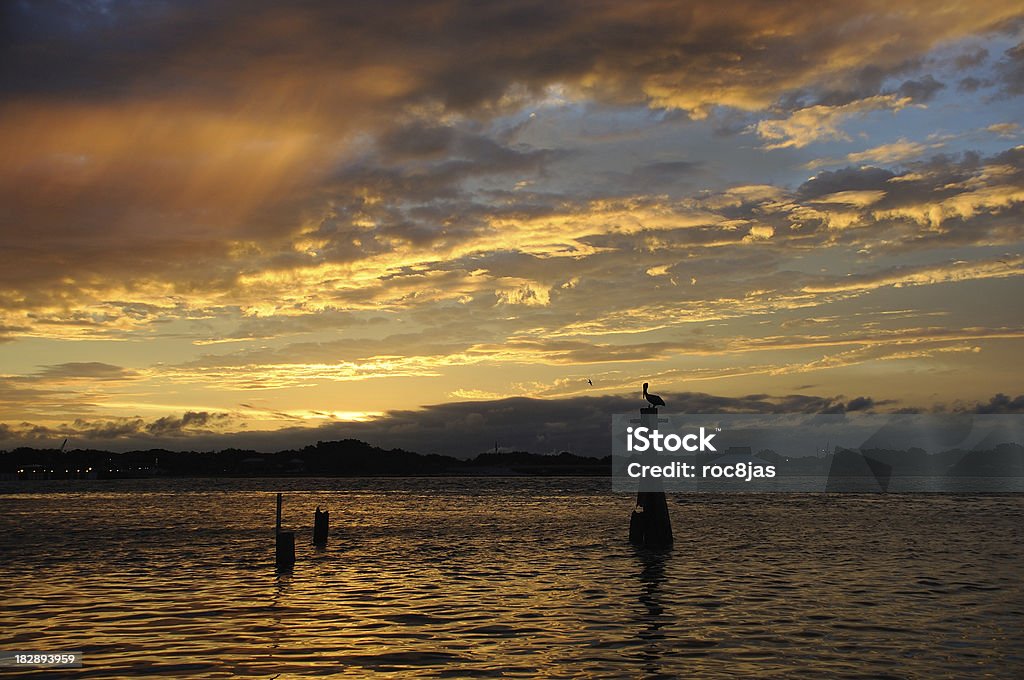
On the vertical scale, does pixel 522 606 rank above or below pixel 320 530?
below

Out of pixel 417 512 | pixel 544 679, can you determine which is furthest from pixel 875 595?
pixel 417 512

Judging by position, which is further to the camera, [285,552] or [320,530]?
[320,530]

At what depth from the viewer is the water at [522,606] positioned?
764 inches

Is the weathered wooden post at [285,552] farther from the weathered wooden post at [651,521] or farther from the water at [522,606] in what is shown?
the weathered wooden post at [651,521]

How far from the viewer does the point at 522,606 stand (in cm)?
2708

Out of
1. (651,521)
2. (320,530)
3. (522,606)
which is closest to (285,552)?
(320,530)

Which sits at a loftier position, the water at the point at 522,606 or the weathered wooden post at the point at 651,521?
the weathered wooden post at the point at 651,521

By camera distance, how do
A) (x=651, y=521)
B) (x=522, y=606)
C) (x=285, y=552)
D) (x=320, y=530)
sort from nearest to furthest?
(x=522, y=606) → (x=285, y=552) → (x=651, y=521) → (x=320, y=530)

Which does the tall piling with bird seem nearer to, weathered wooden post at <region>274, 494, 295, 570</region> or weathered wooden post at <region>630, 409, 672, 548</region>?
weathered wooden post at <region>630, 409, 672, 548</region>

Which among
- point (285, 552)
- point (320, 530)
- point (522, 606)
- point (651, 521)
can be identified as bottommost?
point (522, 606)

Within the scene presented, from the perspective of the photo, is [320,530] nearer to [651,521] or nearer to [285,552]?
[285,552]

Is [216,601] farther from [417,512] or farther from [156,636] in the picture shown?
[417,512]

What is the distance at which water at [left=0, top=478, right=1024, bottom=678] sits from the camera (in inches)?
764

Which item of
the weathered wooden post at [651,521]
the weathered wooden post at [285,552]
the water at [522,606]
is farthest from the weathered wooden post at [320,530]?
the weathered wooden post at [651,521]
